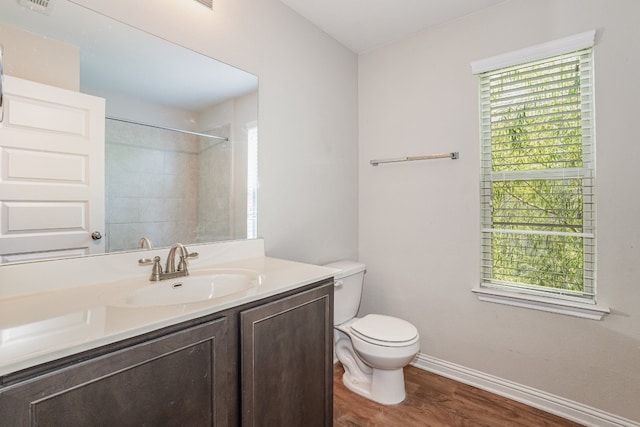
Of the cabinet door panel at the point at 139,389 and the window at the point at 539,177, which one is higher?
the window at the point at 539,177

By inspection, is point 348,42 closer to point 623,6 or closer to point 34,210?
point 623,6

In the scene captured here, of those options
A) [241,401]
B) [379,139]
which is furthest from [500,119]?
[241,401]

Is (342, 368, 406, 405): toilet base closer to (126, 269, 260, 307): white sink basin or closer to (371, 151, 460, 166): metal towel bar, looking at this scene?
(126, 269, 260, 307): white sink basin

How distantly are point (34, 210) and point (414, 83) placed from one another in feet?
7.36

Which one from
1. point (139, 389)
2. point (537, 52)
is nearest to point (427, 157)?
point (537, 52)

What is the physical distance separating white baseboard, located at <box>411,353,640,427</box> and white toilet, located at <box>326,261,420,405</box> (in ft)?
1.40

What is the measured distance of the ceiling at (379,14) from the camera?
1887mm

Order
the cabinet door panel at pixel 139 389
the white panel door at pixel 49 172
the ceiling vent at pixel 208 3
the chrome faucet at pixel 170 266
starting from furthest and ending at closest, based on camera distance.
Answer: the ceiling vent at pixel 208 3 < the chrome faucet at pixel 170 266 < the white panel door at pixel 49 172 < the cabinet door panel at pixel 139 389

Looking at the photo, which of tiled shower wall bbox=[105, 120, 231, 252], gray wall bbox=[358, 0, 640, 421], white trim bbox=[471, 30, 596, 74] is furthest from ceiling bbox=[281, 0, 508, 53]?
tiled shower wall bbox=[105, 120, 231, 252]

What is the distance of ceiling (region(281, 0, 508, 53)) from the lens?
189 cm

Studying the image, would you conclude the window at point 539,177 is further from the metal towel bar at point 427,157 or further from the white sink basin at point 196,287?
the white sink basin at point 196,287

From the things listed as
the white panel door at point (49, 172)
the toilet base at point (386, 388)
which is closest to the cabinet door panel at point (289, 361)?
the toilet base at point (386, 388)

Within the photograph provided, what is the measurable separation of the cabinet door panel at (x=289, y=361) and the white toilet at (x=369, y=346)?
41cm

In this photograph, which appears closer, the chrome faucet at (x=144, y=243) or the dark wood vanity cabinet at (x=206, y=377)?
the dark wood vanity cabinet at (x=206, y=377)
